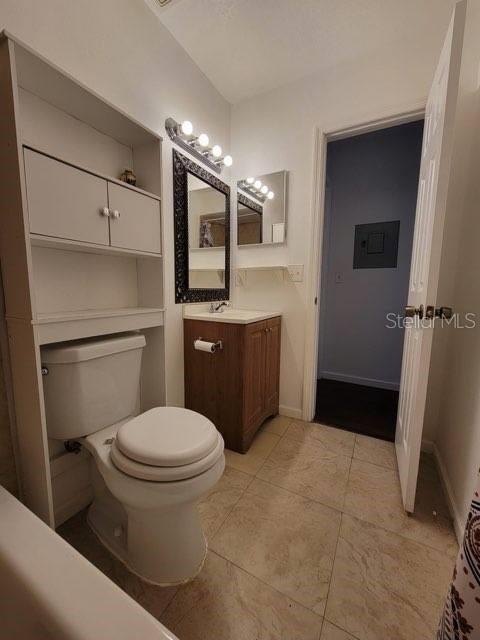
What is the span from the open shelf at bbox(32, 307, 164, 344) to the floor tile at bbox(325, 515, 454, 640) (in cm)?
122

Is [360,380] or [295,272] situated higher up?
[295,272]

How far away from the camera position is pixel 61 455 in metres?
1.12

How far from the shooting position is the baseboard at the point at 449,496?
1.06 metres

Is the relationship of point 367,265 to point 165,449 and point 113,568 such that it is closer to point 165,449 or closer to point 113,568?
point 165,449

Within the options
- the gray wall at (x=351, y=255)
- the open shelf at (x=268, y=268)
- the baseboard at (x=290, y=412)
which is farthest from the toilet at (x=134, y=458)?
the gray wall at (x=351, y=255)

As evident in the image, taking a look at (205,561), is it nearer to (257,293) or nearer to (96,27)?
(257,293)

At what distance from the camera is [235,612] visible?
83cm

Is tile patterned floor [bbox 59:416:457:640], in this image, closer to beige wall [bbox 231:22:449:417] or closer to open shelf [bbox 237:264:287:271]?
beige wall [bbox 231:22:449:417]

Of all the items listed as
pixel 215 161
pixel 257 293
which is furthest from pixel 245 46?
pixel 257 293

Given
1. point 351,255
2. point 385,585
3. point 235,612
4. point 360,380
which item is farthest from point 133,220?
point 360,380

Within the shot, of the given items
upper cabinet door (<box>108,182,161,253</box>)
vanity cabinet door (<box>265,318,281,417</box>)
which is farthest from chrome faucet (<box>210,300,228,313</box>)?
upper cabinet door (<box>108,182,161,253</box>)

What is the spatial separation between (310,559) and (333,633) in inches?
8.4

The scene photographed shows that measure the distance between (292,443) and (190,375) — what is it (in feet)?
2.60

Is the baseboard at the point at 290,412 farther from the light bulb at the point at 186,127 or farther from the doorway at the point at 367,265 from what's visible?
the light bulb at the point at 186,127
